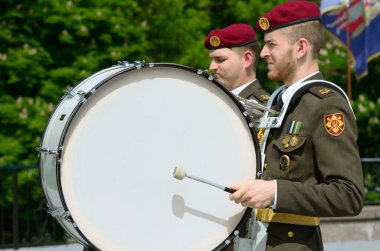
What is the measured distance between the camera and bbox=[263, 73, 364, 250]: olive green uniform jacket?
3.03 meters

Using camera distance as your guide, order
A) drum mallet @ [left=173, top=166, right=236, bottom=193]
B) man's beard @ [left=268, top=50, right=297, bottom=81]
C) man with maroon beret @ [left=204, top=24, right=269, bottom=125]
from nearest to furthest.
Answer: drum mallet @ [left=173, top=166, right=236, bottom=193] → man's beard @ [left=268, top=50, right=297, bottom=81] → man with maroon beret @ [left=204, top=24, right=269, bottom=125]

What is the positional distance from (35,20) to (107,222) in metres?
9.85

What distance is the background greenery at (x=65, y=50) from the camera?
12055 mm

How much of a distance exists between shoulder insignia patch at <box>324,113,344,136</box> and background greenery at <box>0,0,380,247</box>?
25.6ft

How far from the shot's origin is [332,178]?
3047 mm

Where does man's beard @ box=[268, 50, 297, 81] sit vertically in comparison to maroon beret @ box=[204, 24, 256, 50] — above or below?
below

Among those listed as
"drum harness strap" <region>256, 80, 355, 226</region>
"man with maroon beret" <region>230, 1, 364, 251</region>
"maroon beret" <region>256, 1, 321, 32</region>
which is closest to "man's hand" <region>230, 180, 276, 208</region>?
"man with maroon beret" <region>230, 1, 364, 251</region>

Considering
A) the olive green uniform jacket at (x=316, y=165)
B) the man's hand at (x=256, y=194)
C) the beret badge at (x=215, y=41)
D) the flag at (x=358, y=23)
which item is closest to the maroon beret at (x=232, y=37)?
the beret badge at (x=215, y=41)

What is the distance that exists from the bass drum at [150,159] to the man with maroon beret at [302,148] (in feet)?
0.49

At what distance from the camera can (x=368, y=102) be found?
14.2m

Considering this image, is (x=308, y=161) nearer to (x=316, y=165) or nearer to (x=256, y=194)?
(x=316, y=165)

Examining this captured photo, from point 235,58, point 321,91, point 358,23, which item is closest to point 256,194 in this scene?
point 321,91

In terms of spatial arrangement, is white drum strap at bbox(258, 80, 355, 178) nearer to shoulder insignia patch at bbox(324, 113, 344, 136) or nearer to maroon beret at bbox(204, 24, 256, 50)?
shoulder insignia patch at bbox(324, 113, 344, 136)

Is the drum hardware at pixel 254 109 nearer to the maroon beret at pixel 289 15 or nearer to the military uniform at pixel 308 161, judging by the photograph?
the military uniform at pixel 308 161
